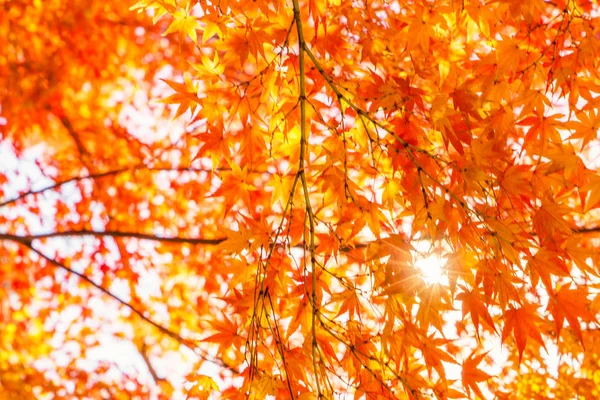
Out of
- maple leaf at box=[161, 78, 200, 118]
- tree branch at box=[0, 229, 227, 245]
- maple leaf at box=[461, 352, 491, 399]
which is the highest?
tree branch at box=[0, 229, 227, 245]

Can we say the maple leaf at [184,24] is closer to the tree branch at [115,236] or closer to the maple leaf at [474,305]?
the maple leaf at [474,305]

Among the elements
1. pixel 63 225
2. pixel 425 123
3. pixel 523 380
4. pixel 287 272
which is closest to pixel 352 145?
pixel 425 123

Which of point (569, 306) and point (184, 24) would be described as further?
point (184, 24)

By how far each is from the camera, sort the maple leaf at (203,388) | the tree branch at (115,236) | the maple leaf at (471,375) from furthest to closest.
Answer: the tree branch at (115,236), the maple leaf at (203,388), the maple leaf at (471,375)

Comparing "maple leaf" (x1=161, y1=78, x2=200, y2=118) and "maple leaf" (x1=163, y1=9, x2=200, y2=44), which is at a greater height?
"maple leaf" (x1=163, y1=9, x2=200, y2=44)

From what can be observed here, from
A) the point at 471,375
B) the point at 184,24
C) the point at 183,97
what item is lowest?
the point at 471,375

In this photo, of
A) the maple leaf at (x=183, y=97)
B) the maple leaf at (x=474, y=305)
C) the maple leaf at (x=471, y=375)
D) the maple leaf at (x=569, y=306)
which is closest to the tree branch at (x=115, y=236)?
the maple leaf at (x=183, y=97)

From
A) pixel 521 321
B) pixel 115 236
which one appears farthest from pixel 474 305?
pixel 115 236

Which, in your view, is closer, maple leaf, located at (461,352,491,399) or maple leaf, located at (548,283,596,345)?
maple leaf, located at (548,283,596,345)

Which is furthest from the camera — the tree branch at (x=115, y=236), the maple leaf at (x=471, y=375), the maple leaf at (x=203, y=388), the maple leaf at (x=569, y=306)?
the tree branch at (x=115, y=236)

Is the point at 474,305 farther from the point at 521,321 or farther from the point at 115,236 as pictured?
the point at 115,236

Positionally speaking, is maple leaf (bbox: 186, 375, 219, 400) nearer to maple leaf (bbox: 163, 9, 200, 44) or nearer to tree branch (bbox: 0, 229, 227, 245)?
maple leaf (bbox: 163, 9, 200, 44)

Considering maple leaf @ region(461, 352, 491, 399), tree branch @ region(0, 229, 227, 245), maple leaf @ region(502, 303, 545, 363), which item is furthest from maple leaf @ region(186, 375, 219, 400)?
tree branch @ region(0, 229, 227, 245)

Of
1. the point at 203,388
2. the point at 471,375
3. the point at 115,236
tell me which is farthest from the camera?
the point at 115,236
